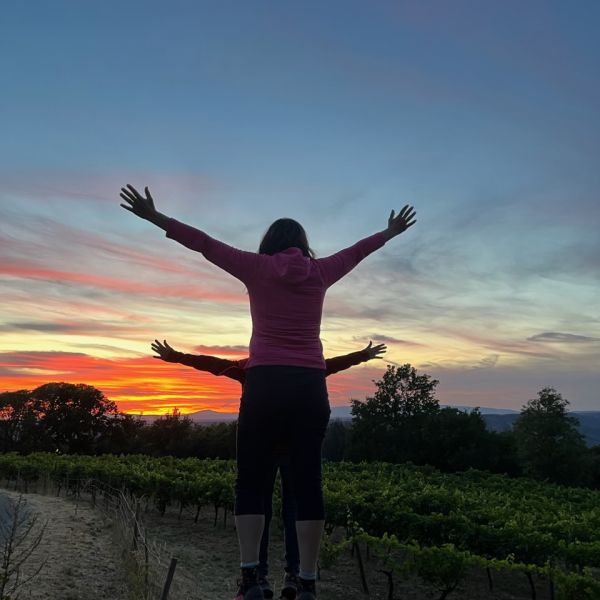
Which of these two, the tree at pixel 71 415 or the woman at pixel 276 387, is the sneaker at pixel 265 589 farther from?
the tree at pixel 71 415

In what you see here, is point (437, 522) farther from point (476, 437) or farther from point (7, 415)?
point (7, 415)

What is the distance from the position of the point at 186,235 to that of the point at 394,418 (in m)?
34.6

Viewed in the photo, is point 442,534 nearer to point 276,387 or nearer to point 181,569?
point 181,569

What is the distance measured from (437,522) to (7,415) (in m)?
40.2

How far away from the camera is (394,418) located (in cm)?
3600

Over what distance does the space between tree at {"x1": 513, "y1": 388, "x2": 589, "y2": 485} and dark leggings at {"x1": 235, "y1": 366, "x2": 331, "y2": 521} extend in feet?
99.8

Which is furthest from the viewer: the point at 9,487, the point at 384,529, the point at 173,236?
the point at 9,487

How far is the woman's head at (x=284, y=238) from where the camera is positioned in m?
3.35

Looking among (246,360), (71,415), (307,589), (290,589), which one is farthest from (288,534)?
(71,415)

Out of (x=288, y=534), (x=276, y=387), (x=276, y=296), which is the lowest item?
(x=288, y=534)

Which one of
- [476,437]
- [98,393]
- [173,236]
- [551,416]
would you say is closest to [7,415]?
[98,393]

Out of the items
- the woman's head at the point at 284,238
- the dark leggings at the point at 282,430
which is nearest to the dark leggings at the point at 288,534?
the dark leggings at the point at 282,430

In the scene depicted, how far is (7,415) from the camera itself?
133ft

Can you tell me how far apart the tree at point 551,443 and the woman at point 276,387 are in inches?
1197
